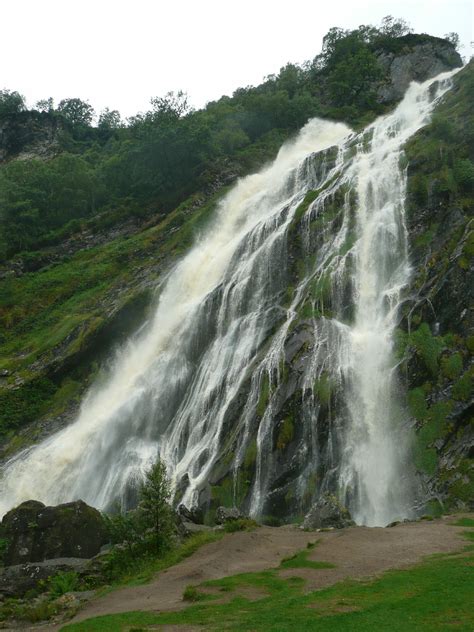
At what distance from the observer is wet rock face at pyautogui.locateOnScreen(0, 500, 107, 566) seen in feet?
61.7

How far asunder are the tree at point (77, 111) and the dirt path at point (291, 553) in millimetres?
97845

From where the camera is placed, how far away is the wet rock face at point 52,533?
18812 millimetres

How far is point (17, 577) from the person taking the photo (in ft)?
53.4

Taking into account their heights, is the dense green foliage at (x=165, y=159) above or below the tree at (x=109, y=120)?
below

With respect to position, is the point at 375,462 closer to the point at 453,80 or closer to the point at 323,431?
the point at 323,431

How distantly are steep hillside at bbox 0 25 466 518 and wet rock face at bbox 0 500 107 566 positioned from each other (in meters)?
4.14

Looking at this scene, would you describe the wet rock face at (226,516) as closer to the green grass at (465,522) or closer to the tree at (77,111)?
the green grass at (465,522)

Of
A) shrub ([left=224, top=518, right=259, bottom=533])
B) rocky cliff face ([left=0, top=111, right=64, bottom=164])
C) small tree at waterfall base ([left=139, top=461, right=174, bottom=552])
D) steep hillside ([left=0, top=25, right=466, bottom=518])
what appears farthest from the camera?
rocky cliff face ([left=0, top=111, right=64, bottom=164])

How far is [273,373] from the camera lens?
76.8ft

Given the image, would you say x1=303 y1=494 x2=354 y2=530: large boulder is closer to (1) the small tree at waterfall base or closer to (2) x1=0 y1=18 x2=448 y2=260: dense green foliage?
(1) the small tree at waterfall base

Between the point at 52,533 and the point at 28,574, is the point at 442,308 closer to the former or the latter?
the point at 52,533

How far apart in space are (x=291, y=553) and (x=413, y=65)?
67101 millimetres

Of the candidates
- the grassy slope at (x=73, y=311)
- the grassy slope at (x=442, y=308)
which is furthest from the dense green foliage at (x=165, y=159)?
the grassy slope at (x=442, y=308)

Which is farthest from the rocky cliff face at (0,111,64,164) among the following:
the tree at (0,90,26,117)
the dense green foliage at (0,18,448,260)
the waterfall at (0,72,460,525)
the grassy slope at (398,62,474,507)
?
the grassy slope at (398,62,474,507)
